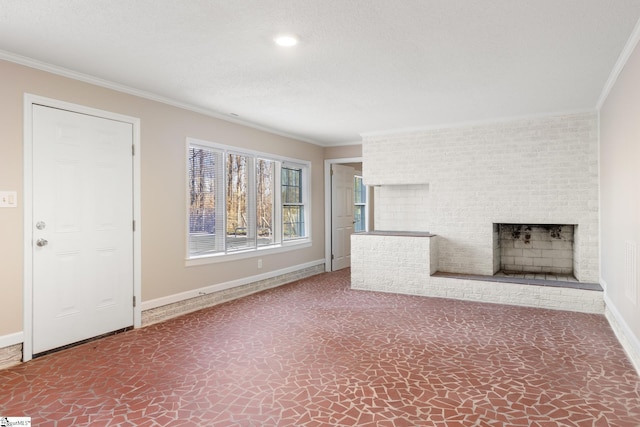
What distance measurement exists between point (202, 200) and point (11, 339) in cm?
242

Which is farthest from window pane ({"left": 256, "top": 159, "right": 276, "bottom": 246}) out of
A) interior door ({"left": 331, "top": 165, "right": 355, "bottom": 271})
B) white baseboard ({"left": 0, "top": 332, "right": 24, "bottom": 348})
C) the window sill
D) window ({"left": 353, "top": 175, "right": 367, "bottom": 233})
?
white baseboard ({"left": 0, "top": 332, "right": 24, "bottom": 348})

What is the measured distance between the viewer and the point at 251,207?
591cm

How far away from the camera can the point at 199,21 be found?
264 cm

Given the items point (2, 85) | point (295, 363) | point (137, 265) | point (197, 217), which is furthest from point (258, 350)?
point (2, 85)

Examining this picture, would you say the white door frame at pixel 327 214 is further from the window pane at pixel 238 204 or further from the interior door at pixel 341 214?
the window pane at pixel 238 204

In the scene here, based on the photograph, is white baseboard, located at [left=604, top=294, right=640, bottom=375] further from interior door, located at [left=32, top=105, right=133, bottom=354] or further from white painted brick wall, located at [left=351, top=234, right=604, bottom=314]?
interior door, located at [left=32, top=105, right=133, bottom=354]

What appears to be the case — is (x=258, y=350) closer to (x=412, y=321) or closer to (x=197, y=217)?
(x=412, y=321)

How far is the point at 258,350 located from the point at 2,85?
299 centimetres

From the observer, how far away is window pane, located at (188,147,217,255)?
4.91 meters

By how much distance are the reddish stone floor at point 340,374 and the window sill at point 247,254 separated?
2.42 ft

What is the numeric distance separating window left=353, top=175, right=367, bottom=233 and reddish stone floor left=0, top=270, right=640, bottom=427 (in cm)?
449

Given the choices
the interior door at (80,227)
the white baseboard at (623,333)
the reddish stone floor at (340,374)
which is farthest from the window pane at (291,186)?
the white baseboard at (623,333)

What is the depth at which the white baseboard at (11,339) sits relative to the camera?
3.13m

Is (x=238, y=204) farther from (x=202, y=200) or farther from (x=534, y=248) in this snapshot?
(x=534, y=248)
